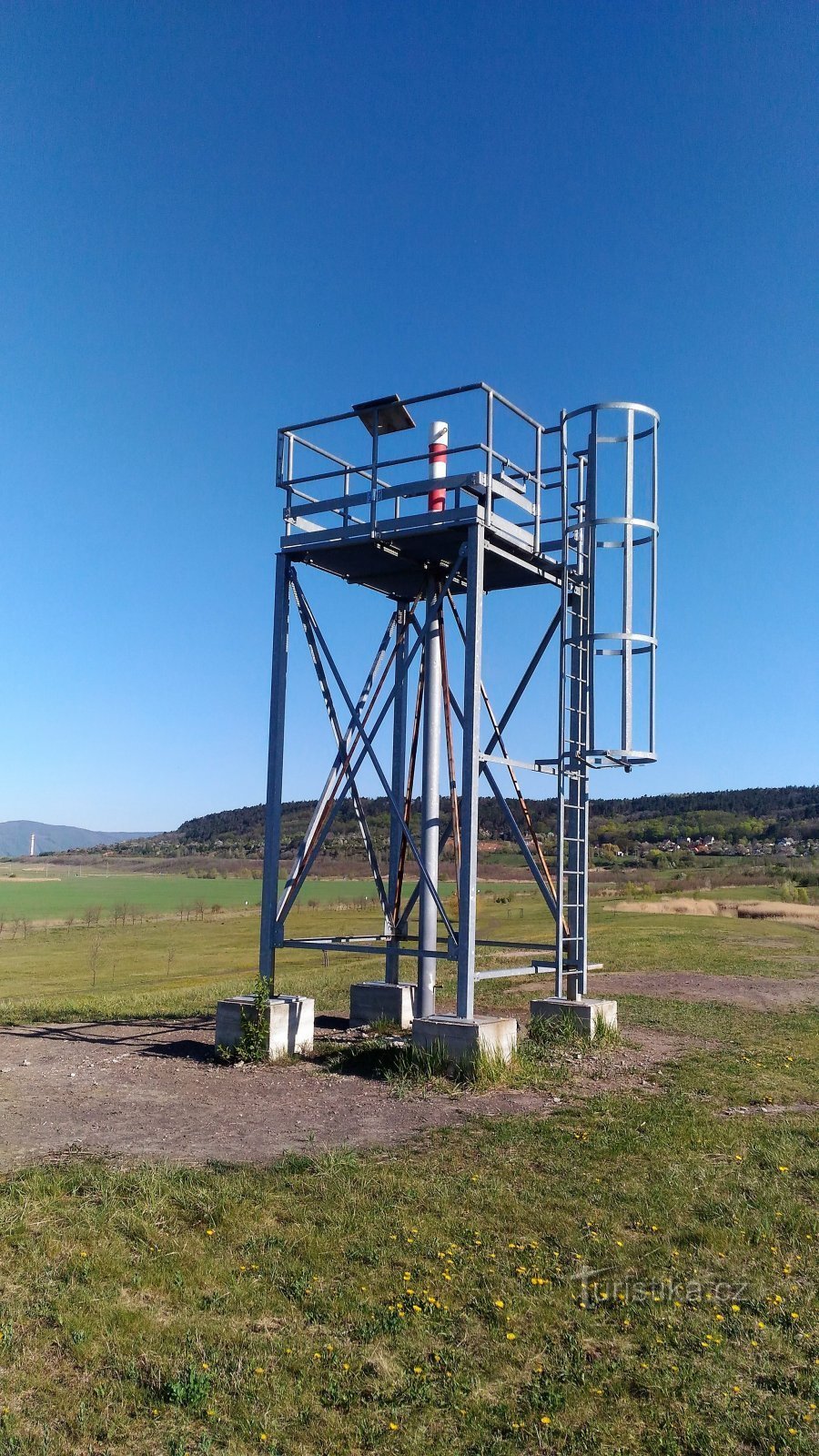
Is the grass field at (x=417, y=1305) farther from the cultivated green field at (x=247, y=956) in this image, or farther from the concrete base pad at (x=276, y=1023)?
the cultivated green field at (x=247, y=956)

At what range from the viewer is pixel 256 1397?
549 centimetres

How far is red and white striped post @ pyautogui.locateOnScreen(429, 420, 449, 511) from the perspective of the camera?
15312 mm

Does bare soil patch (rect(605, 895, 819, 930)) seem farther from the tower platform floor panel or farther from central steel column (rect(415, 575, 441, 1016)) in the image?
the tower platform floor panel

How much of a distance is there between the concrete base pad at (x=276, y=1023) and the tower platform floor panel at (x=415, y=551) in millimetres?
6627

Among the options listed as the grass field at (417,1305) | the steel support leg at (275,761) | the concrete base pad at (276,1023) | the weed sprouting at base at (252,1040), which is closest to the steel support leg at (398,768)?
the steel support leg at (275,761)

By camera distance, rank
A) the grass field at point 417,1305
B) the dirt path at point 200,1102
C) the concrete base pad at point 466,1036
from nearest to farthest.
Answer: the grass field at point 417,1305 < the dirt path at point 200,1102 < the concrete base pad at point 466,1036

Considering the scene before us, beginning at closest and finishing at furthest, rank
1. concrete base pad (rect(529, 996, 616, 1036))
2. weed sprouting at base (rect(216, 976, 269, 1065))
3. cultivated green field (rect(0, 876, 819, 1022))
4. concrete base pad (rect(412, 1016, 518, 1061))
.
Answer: concrete base pad (rect(412, 1016, 518, 1061)), weed sprouting at base (rect(216, 976, 269, 1065)), concrete base pad (rect(529, 996, 616, 1036)), cultivated green field (rect(0, 876, 819, 1022))

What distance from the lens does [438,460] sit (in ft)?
51.4

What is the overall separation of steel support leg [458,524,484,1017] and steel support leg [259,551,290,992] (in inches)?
129

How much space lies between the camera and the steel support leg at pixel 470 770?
13.6 meters

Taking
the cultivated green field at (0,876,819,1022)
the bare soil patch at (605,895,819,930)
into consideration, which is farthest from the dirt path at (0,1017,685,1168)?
the bare soil patch at (605,895,819,930)

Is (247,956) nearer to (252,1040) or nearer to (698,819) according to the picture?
(252,1040)

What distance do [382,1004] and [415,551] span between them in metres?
7.34

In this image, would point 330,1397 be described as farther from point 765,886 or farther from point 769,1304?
point 765,886
